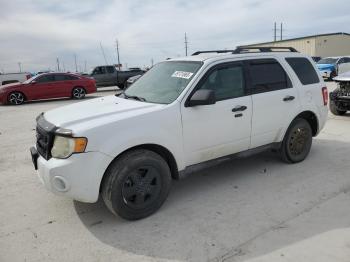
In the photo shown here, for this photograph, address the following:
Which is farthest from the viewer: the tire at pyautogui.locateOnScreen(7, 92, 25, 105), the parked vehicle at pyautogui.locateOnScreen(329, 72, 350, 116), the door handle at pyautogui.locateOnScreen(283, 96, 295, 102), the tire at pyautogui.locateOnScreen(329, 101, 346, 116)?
the tire at pyautogui.locateOnScreen(7, 92, 25, 105)

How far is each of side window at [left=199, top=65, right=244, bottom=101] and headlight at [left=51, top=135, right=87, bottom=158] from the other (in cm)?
164

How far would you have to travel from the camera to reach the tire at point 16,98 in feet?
50.6

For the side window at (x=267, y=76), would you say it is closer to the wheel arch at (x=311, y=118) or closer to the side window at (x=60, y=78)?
the wheel arch at (x=311, y=118)

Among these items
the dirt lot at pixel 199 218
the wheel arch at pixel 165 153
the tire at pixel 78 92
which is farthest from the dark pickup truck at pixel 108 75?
the wheel arch at pixel 165 153

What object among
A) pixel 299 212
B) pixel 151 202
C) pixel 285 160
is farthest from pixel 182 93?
pixel 285 160

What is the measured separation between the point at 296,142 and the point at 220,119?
5.92 ft

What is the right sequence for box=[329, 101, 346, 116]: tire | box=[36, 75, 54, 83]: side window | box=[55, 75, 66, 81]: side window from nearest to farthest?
1. box=[329, 101, 346, 116]: tire
2. box=[36, 75, 54, 83]: side window
3. box=[55, 75, 66, 81]: side window

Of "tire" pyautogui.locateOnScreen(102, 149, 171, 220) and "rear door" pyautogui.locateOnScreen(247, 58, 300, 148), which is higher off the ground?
"rear door" pyautogui.locateOnScreen(247, 58, 300, 148)

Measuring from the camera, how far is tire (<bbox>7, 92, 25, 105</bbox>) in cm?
1541

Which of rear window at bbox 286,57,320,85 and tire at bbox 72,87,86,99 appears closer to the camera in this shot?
rear window at bbox 286,57,320,85

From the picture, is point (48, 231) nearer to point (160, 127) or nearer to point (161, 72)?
point (160, 127)

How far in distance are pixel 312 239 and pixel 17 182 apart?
4.12 meters

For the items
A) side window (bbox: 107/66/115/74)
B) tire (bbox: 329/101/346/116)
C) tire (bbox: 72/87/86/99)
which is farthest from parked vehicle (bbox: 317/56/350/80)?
tire (bbox: 72/87/86/99)

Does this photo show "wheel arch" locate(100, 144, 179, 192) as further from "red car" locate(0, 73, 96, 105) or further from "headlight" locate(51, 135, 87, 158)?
"red car" locate(0, 73, 96, 105)
